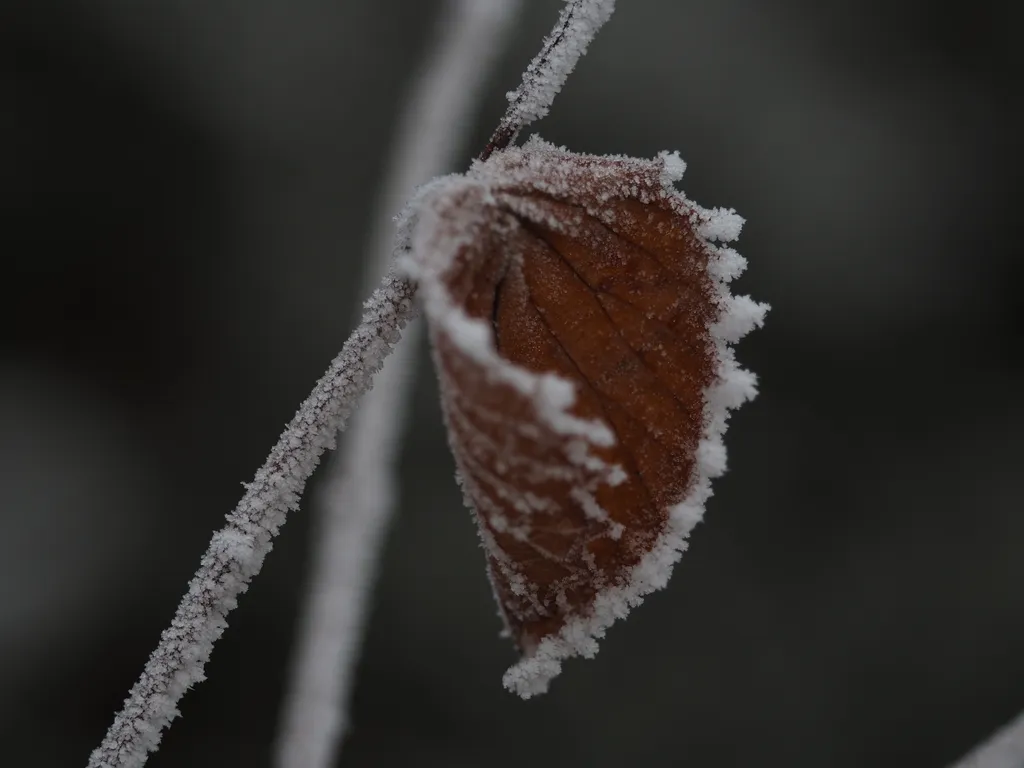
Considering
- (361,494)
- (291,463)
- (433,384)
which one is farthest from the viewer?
(433,384)

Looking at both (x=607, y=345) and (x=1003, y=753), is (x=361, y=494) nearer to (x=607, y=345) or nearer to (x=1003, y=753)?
(x=607, y=345)

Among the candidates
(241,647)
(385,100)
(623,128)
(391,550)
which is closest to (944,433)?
(623,128)

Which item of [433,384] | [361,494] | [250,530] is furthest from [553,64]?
[433,384]

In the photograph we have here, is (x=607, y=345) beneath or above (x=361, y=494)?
above

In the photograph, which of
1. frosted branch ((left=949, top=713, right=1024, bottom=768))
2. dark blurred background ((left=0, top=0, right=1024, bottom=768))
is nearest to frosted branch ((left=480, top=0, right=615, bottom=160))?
frosted branch ((left=949, top=713, right=1024, bottom=768))

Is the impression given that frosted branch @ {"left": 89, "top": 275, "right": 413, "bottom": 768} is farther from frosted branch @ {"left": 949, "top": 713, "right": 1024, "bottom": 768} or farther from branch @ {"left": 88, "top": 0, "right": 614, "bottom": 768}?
frosted branch @ {"left": 949, "top": 713, "right": 1024, "bottom": 768}

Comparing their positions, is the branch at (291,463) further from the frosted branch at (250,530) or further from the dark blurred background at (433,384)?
the dark blurred background at (433,384)
